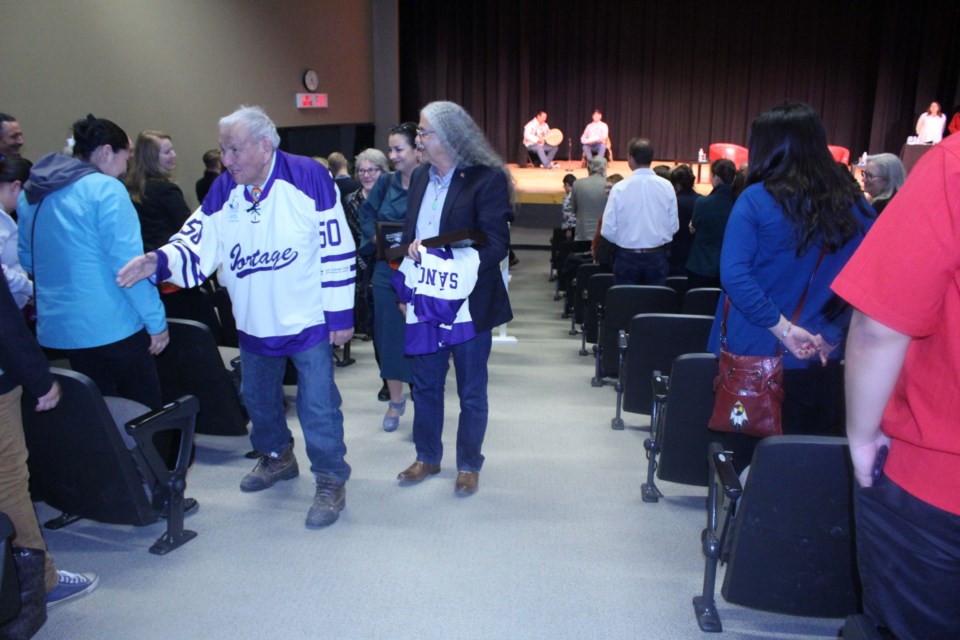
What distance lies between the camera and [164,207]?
351cm

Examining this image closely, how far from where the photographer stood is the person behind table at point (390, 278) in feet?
10.7

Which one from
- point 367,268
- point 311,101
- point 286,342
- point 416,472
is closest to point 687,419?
point 416,472

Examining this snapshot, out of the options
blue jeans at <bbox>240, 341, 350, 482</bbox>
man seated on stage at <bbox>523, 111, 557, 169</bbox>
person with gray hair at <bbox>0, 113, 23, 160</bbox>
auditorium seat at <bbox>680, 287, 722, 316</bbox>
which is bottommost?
blue jeans at <bbox>240, 341, 350, 482</bbox>

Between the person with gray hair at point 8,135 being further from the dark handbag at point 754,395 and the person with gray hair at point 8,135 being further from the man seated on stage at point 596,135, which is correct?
the man seated on stage at point 596,135

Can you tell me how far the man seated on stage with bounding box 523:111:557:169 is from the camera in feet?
45.6

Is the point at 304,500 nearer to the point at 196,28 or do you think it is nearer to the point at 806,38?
the point at 196,28

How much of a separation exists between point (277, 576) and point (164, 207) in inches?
Answer: 80.9

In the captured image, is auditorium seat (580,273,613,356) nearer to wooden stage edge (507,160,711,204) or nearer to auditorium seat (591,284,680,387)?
auditorium seat (591,284,680,387)

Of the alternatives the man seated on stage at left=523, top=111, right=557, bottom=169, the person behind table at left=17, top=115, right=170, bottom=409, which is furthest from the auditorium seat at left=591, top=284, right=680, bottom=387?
the man seated on stage at left=523, top=111, right=557, bottom=169

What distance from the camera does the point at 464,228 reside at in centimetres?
256

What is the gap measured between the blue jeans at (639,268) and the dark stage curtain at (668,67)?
10.8 meters

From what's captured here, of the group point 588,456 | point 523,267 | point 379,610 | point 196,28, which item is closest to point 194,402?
point 379,610

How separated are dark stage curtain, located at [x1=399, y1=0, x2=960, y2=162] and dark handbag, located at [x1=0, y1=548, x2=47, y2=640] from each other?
1338 cm

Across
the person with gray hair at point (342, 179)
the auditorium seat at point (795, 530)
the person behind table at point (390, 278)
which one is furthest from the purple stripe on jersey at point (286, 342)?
the person with gray hair at point (342, 179)
